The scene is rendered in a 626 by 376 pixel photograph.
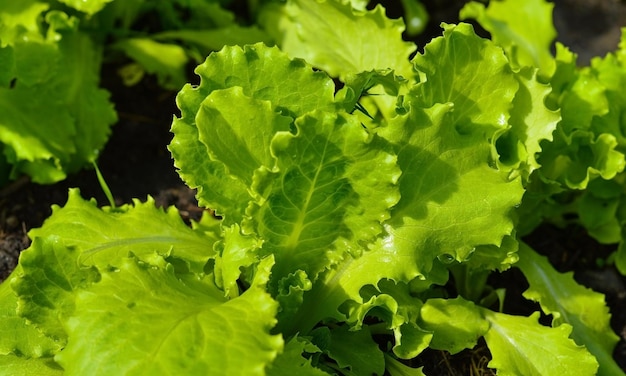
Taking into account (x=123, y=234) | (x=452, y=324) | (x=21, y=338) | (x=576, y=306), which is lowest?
(x=576, y=306)

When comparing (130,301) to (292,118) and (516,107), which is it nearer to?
(292,118)

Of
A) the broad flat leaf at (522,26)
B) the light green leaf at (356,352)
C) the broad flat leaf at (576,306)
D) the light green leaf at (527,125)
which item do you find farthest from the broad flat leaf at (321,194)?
the broad flat leaf at (522,26)

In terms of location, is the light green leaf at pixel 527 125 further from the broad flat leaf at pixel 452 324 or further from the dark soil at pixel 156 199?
the dark soil at pixel 156 199

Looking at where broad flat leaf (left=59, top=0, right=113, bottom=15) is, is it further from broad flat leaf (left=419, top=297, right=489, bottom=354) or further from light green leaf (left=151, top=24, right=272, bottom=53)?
broad flat leaf (left=419, top=297, right=489, bottom=354)

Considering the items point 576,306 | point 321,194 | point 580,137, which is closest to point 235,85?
point 321,194

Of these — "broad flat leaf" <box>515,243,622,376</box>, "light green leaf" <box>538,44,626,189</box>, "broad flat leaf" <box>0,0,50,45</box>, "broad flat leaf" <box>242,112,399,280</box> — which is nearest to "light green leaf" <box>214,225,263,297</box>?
"broad flat leaf" <box>242,112,399,280</box>

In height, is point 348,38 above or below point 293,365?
above

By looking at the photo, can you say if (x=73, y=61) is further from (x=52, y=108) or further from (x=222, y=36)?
(x=222, y=36)
